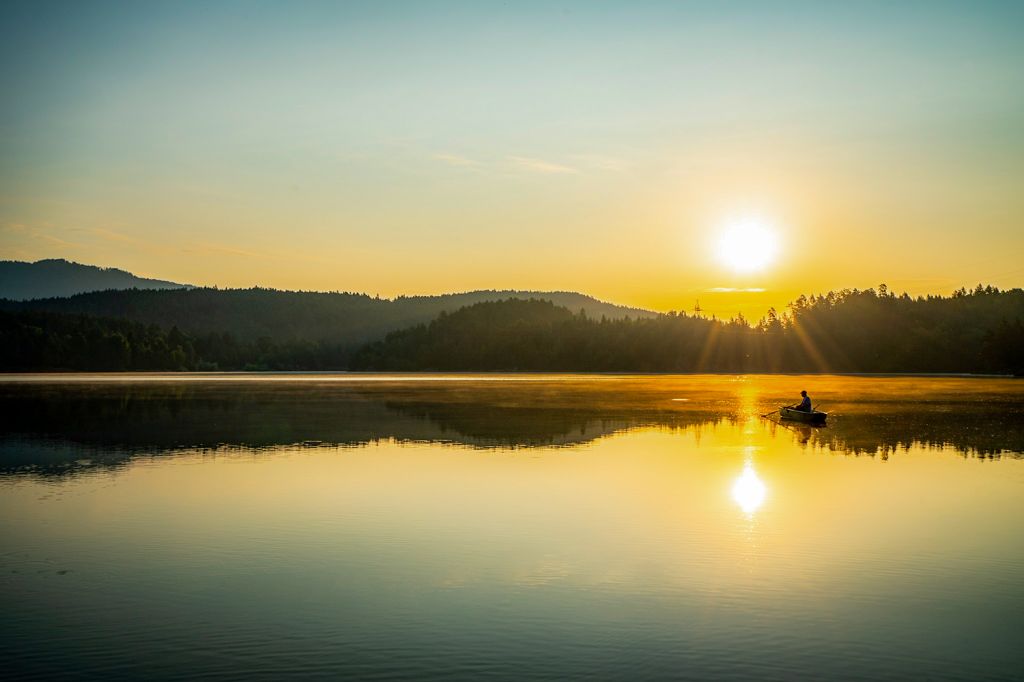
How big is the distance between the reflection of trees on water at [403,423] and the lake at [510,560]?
1.98 ft

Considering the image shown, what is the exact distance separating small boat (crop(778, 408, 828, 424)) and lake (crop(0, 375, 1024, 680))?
11050 mm

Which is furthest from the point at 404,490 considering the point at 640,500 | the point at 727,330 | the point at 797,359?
Answer: the point at 727,330

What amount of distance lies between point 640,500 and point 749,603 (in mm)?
9053

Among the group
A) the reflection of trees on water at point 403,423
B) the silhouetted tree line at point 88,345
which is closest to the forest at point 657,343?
the silhouetted tree line at point 88,345

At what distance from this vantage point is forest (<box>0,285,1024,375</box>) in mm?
149000

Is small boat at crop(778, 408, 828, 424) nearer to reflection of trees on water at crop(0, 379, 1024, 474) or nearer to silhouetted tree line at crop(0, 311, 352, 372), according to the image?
reflection of trees on water at crop(0, 379, 1024, 474)

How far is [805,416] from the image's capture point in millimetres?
46938

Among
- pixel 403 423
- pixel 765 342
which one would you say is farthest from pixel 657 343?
pixel 403 423

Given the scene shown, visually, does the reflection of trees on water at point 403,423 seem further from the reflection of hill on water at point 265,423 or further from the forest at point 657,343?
the forest at point 657,343

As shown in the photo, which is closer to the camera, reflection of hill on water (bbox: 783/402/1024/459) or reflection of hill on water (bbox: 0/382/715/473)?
reflection of hill on water (bbox: 0/382/715/473)

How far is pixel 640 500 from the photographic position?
22422 mm

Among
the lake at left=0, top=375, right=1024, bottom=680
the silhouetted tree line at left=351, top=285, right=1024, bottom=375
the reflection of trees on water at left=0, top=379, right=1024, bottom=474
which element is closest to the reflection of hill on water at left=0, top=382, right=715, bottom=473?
the reflection of trees on water at left=0, top=379, right=1024, bottom=474

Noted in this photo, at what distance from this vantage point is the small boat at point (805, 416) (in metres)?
46.4

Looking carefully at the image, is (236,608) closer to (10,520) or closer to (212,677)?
(212,677)
